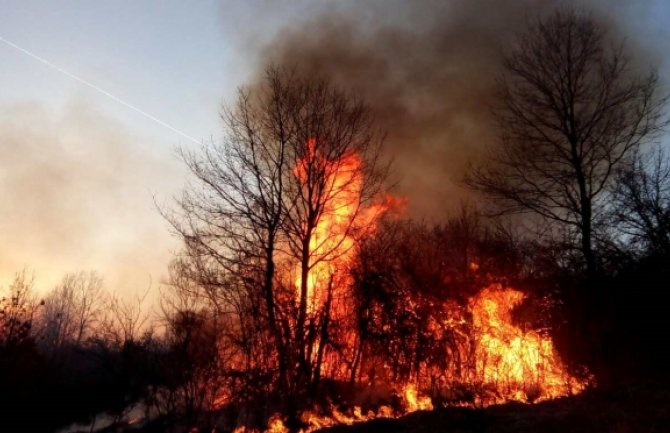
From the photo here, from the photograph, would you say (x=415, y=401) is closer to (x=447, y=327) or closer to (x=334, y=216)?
(x=447, y=327)

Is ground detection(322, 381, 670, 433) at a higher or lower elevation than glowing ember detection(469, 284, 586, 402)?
lower

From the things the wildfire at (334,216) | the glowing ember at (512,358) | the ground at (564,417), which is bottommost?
the ground at (564,417)

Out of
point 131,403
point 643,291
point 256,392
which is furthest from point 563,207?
point 131,403

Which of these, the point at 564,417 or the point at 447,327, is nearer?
the point at 564,417

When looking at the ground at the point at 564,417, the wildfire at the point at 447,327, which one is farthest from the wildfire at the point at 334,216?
the ground at the point at 564,417

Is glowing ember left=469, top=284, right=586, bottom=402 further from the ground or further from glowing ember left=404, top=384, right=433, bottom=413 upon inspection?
glowing ember left=404, top=384, right=433, bottom=413

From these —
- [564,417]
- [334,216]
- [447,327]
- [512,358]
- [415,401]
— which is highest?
[334,216]

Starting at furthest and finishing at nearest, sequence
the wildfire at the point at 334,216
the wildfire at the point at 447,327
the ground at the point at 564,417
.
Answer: the wildfire at the point at 334,216 < the wildfire at the point at 447,327 < the ground at the point at 564,417

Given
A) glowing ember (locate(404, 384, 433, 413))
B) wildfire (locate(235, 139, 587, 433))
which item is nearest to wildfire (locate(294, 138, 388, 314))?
wildfire (locate(235, 139, 587, 433))

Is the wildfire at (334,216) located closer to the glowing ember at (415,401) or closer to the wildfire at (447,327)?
the wildfire at (447,327)

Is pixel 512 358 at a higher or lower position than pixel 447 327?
lower

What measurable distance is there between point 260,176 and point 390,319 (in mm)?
6037

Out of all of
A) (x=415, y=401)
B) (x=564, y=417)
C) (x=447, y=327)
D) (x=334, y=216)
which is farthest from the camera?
(x=334, y=216)

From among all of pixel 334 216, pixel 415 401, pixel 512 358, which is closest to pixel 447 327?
pixel 512 358
